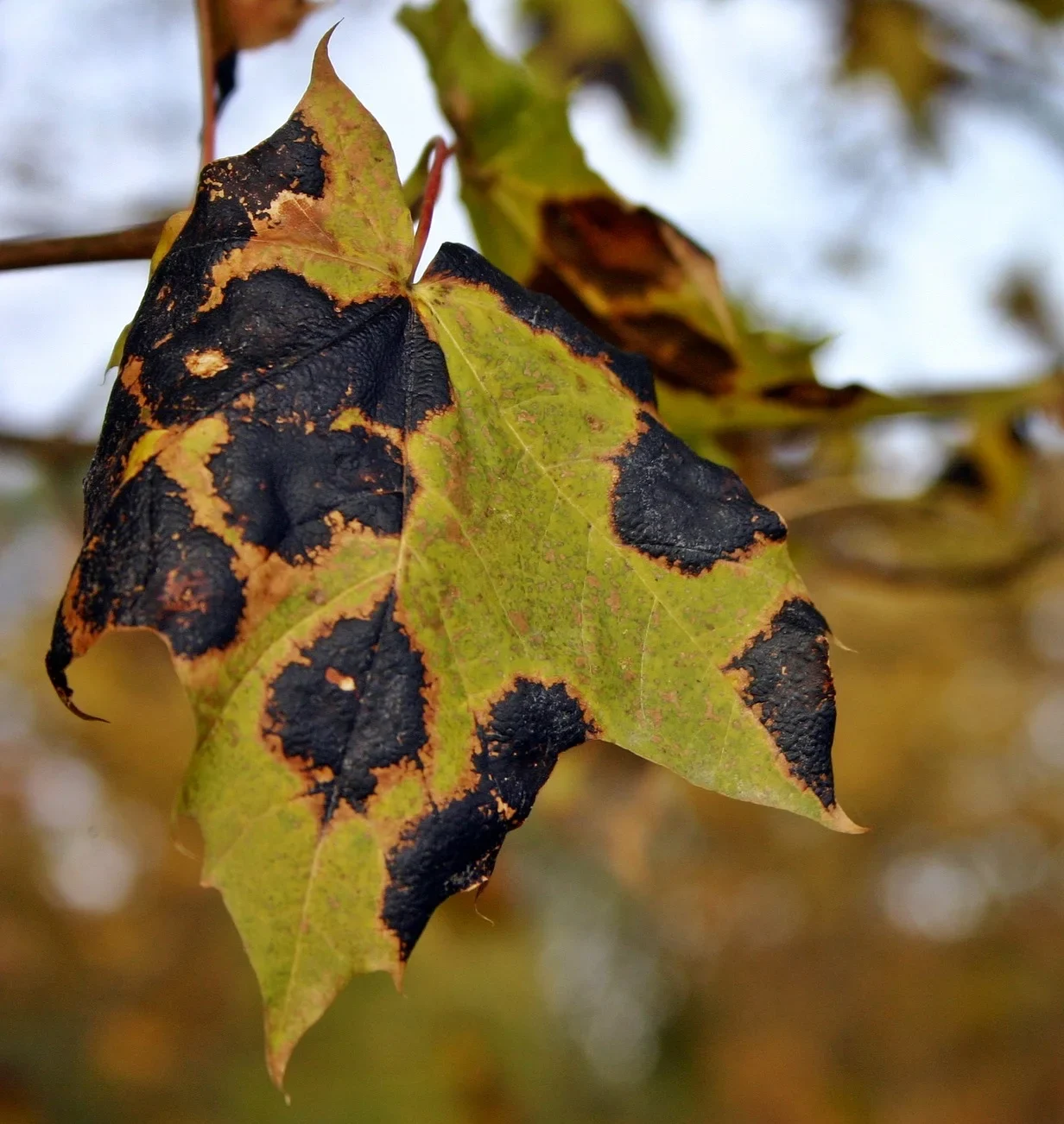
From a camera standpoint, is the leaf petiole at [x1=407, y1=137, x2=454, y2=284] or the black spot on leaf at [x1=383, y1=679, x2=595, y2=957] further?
the leaf petiole at [x1=407, y1=137, x2=454, y2=284]

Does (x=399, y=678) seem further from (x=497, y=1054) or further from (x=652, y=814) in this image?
(x=497, y=1054)

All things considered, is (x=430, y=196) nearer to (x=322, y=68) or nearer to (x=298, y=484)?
(x=322, y=68)

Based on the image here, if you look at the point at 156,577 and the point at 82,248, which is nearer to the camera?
the point at 156,577

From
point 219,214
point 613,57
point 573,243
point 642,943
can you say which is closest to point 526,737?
point 219,214

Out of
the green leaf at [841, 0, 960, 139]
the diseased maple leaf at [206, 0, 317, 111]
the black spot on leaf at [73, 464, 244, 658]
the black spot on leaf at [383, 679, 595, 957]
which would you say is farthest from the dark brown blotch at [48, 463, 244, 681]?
the green leaf at [841, 0, 960, 139]

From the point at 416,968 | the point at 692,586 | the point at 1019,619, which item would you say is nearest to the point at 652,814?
the point at 692,586

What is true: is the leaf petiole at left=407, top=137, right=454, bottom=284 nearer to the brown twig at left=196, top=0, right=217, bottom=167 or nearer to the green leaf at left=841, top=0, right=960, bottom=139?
the brown twig at left=196, top=0, right=217, bottom=167
